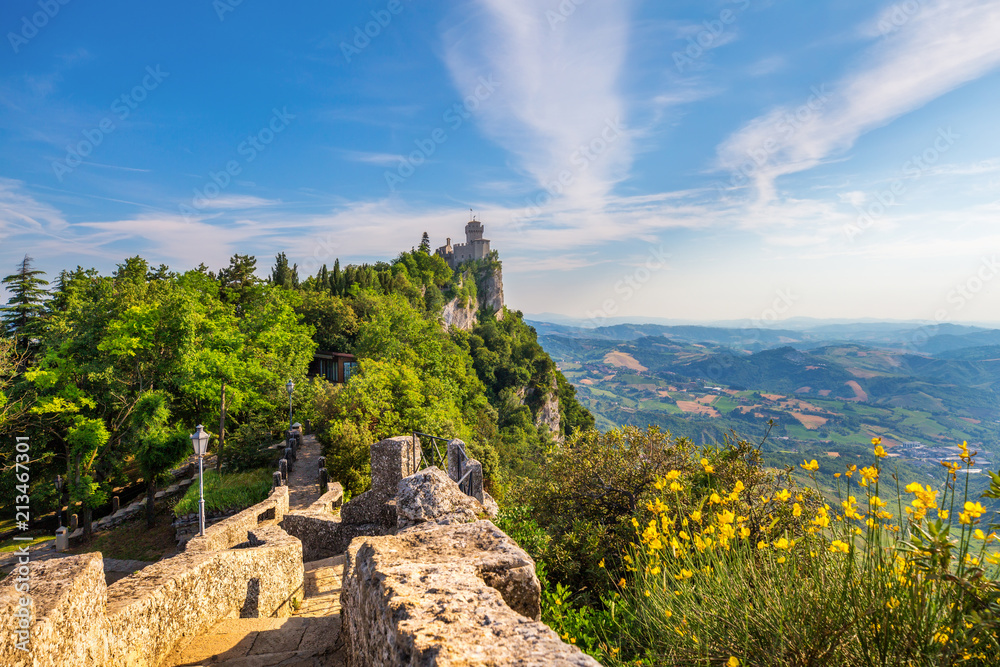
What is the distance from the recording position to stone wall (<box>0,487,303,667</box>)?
3115 mm

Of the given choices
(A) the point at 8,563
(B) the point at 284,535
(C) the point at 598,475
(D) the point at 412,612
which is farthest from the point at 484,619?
(A) the point at 8,563

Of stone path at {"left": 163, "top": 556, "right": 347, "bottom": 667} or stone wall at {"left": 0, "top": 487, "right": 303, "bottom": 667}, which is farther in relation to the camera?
stone path at {"left": 163, "top": 556, "right": 347, "bottom": 667}

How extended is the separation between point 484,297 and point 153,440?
3045 inches

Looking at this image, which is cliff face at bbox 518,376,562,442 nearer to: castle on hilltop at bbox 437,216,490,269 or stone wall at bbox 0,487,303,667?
castle on hilltop at bbox 437,216,490,269

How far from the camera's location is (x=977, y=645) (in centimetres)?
216

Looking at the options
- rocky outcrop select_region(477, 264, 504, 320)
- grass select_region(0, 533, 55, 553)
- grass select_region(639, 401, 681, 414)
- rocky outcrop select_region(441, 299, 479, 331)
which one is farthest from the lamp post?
grass select_region(639, 401, 681, 414)

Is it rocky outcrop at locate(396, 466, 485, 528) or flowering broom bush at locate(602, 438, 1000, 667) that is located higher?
flowering broom bush at locate(602, 438, 1000, 667)

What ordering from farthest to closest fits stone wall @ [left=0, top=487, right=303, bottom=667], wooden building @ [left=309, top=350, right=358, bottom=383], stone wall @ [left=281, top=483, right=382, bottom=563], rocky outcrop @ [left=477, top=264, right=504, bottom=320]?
rocky outcrop @ [left=477, top=264, right=504, bottom=320] < wooden building @ [left=309, top=350, right=358, bottom=383] < stone wall @ [left=281, top=483, right=382, bottom=563] < stone wall @ [left=0, top=487, right=303, bottom=667]

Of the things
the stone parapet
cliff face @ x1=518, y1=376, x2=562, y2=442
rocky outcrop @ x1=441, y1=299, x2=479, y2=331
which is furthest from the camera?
rocky outcrop @ x1=441, y1=299, x2=479, y2=331

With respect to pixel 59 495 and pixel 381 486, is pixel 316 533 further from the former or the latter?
pixel 59 495

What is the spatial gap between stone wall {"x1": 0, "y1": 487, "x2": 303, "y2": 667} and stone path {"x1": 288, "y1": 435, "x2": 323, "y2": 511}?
5.79 metres

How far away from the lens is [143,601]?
4367 millimetres

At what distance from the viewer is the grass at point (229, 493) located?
49.5ft

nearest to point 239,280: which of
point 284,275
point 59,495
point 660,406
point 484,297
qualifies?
point 284,275
